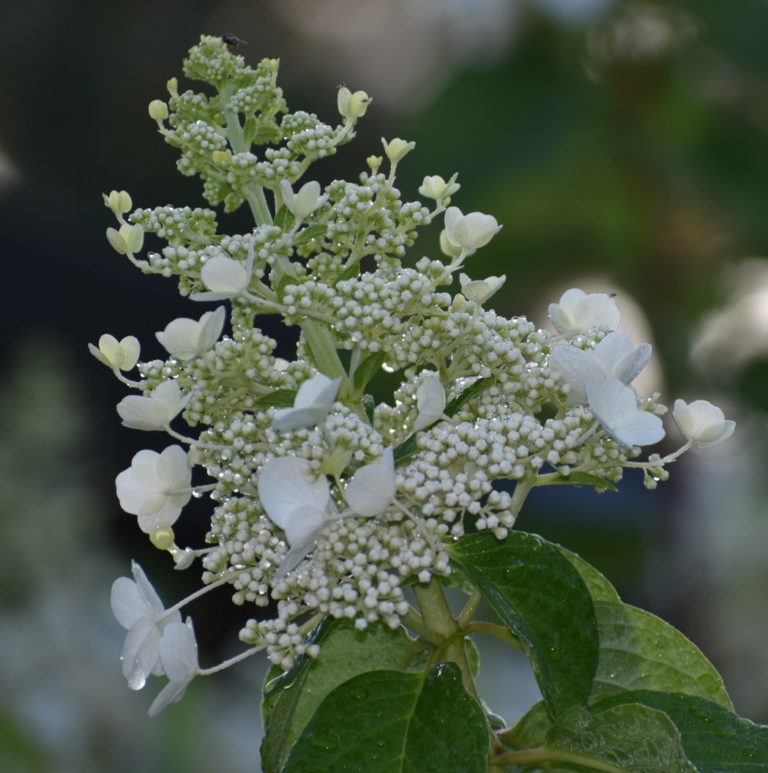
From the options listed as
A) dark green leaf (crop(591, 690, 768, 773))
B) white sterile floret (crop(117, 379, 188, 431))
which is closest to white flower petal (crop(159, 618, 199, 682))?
white sterile floret (crop(117, 379, 188, 431))

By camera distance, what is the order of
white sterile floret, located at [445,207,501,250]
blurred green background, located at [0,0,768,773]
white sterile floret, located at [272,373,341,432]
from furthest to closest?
blurred green background, located at [0,0,768,773] < white sterile floret, located at [445,207,501,250] < white sterile floret, located at [272,373,341,432]

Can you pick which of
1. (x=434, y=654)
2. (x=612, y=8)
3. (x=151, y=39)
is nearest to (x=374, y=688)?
(x=434, y=654)

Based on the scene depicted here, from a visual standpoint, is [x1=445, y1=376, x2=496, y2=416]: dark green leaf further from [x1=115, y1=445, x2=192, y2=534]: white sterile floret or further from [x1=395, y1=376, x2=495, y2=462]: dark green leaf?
[x1=115, y1=445, x2=192, y2=534]: white sterile floret

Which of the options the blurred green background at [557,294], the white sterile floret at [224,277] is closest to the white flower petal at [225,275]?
the white sterile floret at [224,277]

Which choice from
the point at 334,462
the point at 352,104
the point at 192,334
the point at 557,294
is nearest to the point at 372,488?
the point at 334,462

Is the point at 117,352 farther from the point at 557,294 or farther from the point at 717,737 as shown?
the point at 557,294

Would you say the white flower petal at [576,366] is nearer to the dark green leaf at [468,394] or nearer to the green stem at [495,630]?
the dark green leaf at [468,394]
